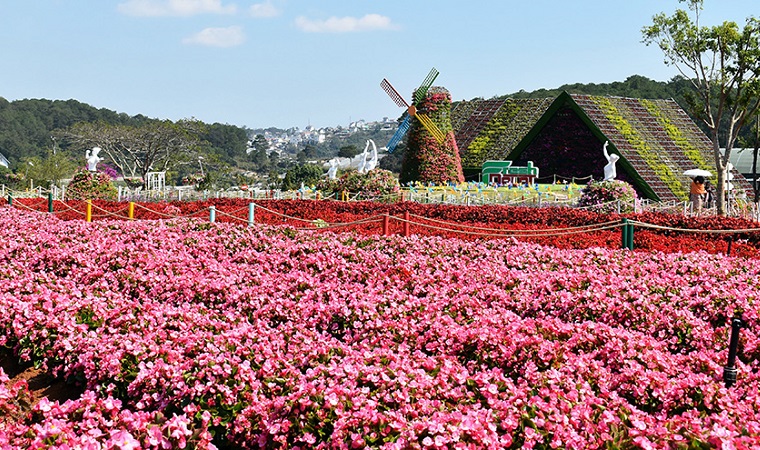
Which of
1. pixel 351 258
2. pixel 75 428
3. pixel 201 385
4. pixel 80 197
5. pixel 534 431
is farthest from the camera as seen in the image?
pixel 80 197

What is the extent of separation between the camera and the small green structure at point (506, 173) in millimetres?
29297

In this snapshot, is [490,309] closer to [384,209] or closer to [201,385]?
[201,385]

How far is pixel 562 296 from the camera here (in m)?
6.37

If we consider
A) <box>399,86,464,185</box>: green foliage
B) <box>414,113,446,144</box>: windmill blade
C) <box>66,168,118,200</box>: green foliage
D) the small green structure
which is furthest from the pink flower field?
the small green structure

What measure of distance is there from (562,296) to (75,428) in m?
3.98

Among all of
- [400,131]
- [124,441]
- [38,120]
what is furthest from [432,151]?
[38,120]

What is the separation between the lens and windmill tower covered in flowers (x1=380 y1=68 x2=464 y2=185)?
28.8 metres

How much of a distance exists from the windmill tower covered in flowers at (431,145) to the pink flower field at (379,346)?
19883 mm

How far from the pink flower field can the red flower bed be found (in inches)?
94.1

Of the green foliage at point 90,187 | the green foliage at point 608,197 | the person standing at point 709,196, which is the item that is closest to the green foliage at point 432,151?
the person standing at point 709,196

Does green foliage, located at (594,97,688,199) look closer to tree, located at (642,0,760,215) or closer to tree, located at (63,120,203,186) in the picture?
tree, located at (642,0,760,215)

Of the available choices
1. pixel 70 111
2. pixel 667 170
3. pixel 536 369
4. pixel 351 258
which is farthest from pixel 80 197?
pixel 70 111

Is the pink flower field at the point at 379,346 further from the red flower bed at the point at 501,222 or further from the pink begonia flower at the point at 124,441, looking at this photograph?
the red flower bed at the point at 501,222

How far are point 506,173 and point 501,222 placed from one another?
15624 mm
